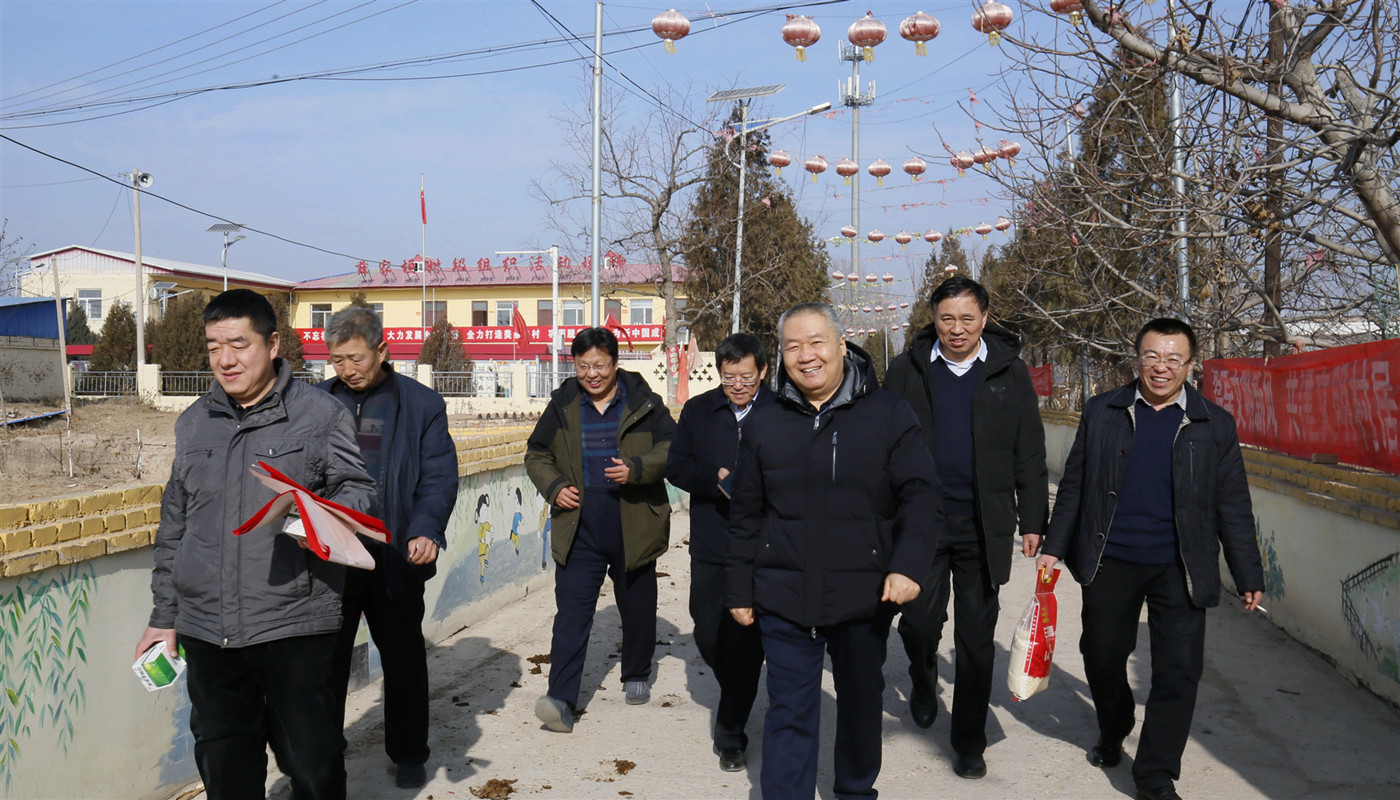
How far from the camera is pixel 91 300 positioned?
6338cm

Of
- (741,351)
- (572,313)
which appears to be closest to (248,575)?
(741,351)

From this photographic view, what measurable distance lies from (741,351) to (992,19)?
3.97m

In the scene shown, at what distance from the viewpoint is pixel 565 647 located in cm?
546

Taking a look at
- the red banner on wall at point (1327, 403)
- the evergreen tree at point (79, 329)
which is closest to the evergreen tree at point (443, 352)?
the evergreen tree at point (79, 329)

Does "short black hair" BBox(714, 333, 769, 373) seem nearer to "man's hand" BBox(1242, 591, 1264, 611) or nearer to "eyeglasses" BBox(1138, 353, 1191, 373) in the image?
"eyeglasses" BBox(1138, 353, 1191, 373)

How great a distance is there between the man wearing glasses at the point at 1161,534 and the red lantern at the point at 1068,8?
10.8 feet

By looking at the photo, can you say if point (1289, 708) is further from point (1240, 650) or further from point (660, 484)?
point (660, 484)

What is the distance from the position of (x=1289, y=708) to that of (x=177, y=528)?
5504 mm

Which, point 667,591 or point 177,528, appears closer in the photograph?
point 177,528

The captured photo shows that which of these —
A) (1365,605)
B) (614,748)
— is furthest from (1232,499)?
(614,748)

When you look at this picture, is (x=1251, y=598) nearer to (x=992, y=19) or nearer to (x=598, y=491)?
(x=598, y=491)

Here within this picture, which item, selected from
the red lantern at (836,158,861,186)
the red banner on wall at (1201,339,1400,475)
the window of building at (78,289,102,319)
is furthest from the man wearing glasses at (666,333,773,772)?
the window of building at (78,289,102,319)

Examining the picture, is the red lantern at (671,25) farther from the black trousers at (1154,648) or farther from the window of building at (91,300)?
the window of building at (91,300)

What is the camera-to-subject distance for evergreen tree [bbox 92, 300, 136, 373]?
47.2m
